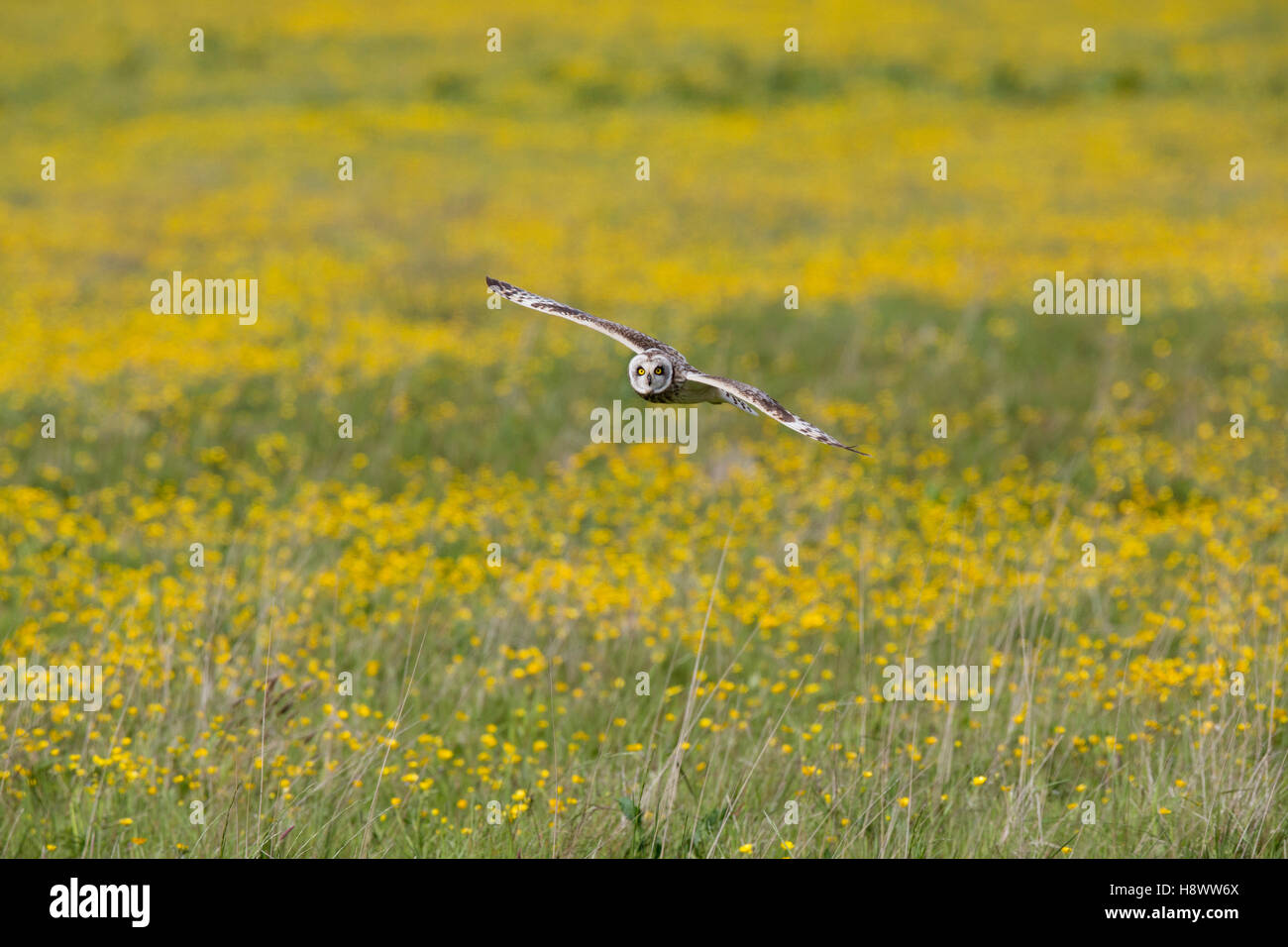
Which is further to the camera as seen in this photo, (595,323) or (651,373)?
(595,323)

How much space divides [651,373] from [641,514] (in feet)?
15.8

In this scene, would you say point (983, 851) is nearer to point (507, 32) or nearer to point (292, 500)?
point (292, 500)

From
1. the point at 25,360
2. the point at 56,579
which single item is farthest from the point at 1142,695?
the point at 25,360

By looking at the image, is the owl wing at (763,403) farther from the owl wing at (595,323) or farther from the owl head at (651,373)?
the owl wing at (595,323)

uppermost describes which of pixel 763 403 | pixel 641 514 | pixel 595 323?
pixel 595 323

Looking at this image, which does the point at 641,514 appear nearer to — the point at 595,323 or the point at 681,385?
the point at 595,323

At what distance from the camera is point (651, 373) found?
4.12 metres

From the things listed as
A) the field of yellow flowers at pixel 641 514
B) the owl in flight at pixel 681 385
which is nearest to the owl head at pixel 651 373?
the owl in flight at pixel 681 385

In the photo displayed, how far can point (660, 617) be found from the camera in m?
6.94

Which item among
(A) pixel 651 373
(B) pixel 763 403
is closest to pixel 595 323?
(A) pixel 651 373

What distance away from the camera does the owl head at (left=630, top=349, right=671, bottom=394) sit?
411 cm

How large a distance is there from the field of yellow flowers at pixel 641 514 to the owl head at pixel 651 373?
127cm

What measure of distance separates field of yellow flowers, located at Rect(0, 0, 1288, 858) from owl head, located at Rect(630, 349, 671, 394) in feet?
4.18

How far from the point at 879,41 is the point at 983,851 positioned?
3550cm
